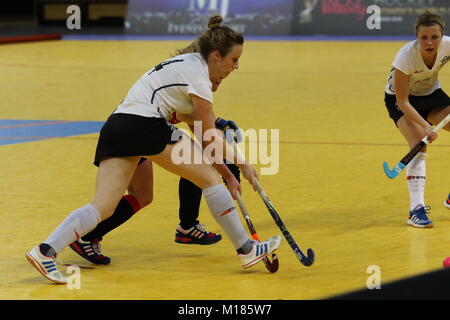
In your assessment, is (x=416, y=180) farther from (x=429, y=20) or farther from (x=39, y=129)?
(x=39, y=129)

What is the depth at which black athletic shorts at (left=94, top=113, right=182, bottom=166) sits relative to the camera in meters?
5.21

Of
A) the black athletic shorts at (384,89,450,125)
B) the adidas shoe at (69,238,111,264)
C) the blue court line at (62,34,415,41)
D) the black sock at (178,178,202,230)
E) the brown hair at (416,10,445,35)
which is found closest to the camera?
the adidas shoe at (69,238,111,264)

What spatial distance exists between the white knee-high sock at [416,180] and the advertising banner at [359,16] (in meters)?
14.3

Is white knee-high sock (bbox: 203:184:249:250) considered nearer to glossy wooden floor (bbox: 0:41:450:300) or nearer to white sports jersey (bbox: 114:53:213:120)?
glossy wooden floor (bbox: 0:41:450:300)

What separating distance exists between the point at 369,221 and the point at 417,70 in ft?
3.59

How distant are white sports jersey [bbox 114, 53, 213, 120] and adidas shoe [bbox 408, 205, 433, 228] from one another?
200 cm

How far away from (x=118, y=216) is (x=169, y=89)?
94 centimetres

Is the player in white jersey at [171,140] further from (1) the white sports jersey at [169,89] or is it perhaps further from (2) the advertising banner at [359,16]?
(2) the advertising banner at [359,16]

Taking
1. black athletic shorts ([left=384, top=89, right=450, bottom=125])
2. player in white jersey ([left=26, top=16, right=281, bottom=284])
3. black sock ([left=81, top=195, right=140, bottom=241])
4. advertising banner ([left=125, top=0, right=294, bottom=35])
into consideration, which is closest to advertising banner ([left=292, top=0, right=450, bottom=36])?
advertising banner ([left=125, top=0, right=294, bottom=35])

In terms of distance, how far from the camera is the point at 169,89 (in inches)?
208

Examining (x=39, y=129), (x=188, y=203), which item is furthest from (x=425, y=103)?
(x=39, y=129)

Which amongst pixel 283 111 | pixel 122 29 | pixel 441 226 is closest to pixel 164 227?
pixel 441 226

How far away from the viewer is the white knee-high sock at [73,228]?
5129mm

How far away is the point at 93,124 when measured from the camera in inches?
439
